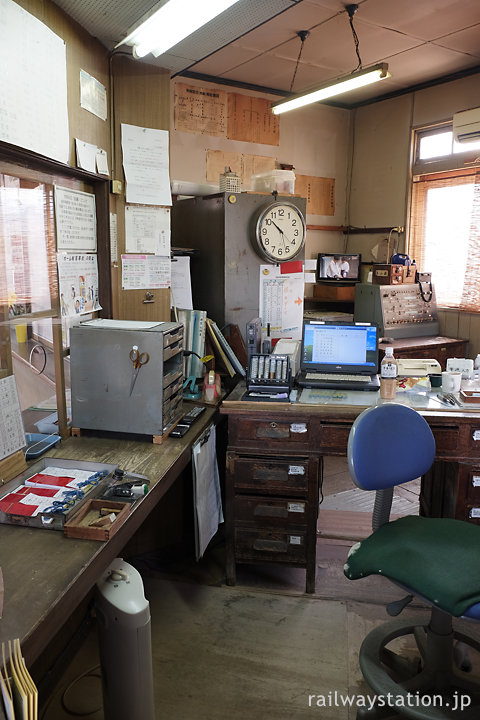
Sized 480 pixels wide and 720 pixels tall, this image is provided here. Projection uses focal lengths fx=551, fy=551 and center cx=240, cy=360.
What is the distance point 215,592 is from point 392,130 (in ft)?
15.3

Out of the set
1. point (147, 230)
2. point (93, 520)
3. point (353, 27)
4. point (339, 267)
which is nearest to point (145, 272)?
point (147, 230)

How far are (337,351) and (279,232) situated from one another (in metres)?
0.86

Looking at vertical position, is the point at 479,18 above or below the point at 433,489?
above

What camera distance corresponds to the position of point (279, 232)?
3.26 metres

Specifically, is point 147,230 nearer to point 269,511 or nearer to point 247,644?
point 269,511

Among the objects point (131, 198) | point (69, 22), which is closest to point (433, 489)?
point (131, 198)

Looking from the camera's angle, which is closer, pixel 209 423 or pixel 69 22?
pixel 69 22

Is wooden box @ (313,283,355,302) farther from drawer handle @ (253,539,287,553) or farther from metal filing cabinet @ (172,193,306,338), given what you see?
drawer handle @ (253,539,287,553)

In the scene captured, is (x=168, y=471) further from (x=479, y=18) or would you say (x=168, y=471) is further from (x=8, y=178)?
(x=479, y=18)

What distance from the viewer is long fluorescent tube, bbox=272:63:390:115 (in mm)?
3682

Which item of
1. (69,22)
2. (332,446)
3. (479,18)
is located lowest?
(332,446)

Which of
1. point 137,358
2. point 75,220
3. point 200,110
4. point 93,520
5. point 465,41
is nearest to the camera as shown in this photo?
point 93,520

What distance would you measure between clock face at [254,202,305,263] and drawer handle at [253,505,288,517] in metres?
1.47

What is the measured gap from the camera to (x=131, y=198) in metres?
2.61
